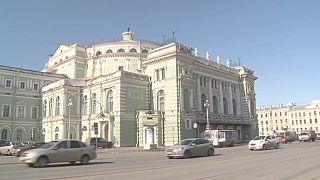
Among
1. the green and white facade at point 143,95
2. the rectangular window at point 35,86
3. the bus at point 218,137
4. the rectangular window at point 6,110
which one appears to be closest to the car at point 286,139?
A: the green and white facade at point 143,95

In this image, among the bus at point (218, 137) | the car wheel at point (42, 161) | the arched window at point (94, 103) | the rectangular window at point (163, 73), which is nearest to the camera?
the car wheel at point (42, 161)

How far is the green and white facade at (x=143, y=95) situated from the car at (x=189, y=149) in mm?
17588

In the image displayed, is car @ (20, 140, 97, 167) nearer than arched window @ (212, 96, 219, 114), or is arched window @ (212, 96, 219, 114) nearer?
car @ (20, 140, 97, 167)

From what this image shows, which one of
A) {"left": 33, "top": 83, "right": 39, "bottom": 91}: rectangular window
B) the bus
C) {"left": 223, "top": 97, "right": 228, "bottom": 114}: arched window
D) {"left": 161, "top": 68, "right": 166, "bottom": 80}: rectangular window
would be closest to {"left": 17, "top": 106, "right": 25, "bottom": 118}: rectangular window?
{"left": 33, "top": 83, "right": 39, "bottom": 91}: rectangular window

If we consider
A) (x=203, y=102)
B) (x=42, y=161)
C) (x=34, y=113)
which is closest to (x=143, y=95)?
(x=203, y=102)

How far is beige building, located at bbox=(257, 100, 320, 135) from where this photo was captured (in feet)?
409

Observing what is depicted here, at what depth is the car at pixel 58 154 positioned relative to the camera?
69.3ft

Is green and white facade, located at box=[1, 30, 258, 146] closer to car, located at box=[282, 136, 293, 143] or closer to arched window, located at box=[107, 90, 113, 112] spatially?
→ arched window, located at box=[107, 90, 113, 112]

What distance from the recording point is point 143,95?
58875 mm

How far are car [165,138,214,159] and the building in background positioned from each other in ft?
151

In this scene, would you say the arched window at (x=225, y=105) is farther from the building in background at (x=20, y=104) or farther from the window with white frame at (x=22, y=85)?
the window with white frame at (x=22, y=85)

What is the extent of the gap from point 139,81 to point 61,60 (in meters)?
26.4

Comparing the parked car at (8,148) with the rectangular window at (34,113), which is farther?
the rectangular window at (34,113)

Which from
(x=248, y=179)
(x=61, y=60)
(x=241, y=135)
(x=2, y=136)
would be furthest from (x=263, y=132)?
(x=248, y=179)
